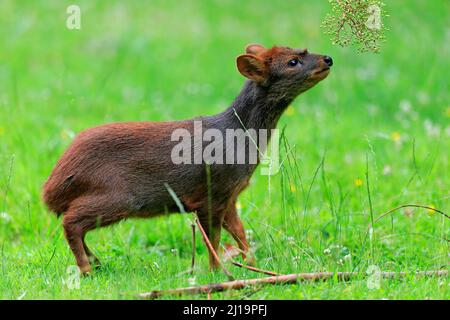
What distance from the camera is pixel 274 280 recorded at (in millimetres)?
4762

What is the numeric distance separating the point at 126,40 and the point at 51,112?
3114mm

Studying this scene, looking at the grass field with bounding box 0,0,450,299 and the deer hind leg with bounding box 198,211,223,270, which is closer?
the grass field with bounding box 0,0,450,299

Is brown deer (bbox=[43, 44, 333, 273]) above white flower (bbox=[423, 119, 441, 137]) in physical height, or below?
above

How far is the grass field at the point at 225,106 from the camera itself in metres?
5.36

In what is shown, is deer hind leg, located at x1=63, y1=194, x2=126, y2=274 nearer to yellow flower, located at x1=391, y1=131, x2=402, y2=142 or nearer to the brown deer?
the brown deer

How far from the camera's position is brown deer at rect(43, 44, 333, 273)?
5340mm

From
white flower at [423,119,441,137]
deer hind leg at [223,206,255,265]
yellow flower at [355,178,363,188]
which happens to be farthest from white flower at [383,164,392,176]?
deer hind leg at [223,206,255,265]

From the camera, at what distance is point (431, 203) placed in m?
6.78

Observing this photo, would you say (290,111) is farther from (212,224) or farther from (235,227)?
(212,224)

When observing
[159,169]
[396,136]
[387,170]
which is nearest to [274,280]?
[159,169]

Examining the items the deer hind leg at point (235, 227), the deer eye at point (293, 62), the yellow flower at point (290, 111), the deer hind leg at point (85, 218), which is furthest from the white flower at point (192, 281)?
the yellow flower at point (290, 111)

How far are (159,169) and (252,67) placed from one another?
920mm
